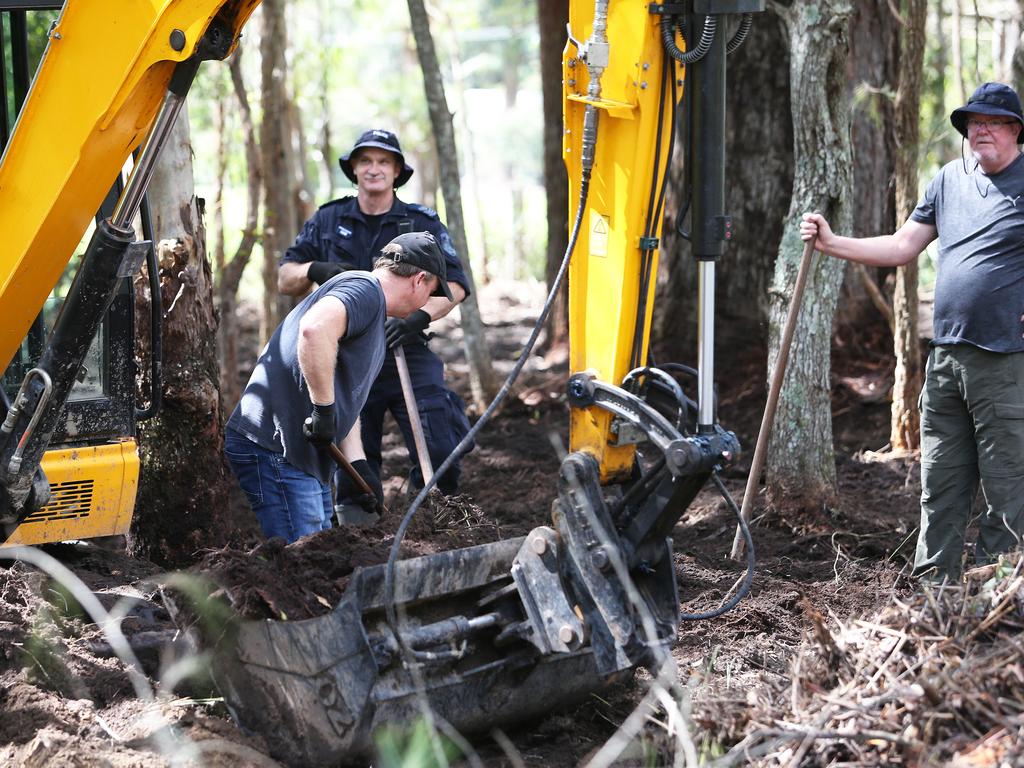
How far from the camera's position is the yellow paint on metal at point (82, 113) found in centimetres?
382

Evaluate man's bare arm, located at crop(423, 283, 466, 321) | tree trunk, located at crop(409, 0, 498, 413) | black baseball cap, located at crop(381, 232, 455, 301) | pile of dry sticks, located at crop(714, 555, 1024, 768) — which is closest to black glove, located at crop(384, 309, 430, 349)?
man's bare arm, located at crop(423, 283, 466, 321)

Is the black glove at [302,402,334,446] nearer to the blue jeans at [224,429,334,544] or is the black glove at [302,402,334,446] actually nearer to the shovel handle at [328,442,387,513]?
the shovel handle at [328,442,387,513]

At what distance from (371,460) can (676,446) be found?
114 inches

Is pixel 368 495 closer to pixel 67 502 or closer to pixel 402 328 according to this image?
pixel 402 328

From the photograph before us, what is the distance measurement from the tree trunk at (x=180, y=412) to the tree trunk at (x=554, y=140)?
416cm

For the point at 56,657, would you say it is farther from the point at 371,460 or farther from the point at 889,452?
the point at 889,452

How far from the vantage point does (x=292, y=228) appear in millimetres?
10820

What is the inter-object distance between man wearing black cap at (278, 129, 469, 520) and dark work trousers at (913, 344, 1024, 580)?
2273 mm

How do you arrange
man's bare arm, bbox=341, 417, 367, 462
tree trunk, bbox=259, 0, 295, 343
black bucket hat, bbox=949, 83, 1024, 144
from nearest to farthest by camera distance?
1. black bucket hat, bbox=949, 83, 1024, 144
2. man's bare arm, bbox=341, 417, 367, 462
3. tree trunk, bbox=259, 0, 295, 343

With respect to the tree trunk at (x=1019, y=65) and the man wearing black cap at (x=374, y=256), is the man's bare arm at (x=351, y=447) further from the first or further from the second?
the tree trunk at (x=1019, y=65)

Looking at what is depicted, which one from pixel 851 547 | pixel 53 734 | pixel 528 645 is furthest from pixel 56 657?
pixel 851 547

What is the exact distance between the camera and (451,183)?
357 inches

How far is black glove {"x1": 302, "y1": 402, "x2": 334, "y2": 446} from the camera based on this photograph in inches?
181

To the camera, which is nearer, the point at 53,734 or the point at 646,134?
the point at 53,734
